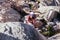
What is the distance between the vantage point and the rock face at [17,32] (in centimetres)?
459

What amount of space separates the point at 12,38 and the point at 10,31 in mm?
194

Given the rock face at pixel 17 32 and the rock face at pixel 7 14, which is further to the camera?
the rock face at pixel 7 14

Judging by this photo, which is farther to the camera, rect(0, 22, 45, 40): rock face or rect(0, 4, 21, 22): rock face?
rect(0, 4, 21, 22): rock face

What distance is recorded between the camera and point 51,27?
9.48 meters

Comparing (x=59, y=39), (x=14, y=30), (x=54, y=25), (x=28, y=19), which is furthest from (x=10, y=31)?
(x=54, y=25)

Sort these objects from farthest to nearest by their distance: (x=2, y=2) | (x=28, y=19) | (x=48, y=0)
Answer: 1. (x=48, y=0)
2. (x=2, y=2)
3. (x=28, y=19)

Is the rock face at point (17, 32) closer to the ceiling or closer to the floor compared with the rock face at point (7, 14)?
closer to the ceiling

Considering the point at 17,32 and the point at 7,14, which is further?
the point at 7,14

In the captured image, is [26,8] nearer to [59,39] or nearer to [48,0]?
[48,0]

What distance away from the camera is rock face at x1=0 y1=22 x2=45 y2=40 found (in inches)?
181

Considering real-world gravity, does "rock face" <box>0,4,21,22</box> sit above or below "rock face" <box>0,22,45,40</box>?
below

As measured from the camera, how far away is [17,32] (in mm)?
4688

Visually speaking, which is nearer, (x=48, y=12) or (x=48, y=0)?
(x=48, y=12)

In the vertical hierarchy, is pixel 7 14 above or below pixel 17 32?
below
